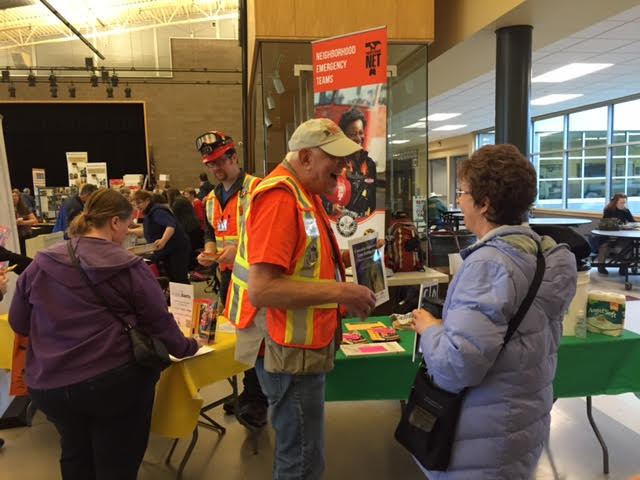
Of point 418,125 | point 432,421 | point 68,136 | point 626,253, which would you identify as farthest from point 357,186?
point 68,136

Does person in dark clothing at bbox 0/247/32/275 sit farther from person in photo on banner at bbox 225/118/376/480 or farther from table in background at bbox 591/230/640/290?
table in background at bbox 591/230/640/290

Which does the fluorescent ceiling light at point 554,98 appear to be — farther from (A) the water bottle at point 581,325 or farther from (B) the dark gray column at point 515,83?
(A) the water bottle at point 581,325

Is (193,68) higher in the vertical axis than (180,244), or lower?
higher

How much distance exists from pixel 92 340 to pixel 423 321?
1146mm

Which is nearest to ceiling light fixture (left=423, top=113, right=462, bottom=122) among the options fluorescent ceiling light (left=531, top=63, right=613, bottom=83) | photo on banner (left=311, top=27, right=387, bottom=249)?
fluorescent ceiling light (left=531, top=63, right=613, bottom=83)

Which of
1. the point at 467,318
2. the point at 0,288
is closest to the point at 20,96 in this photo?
the point at 0,288

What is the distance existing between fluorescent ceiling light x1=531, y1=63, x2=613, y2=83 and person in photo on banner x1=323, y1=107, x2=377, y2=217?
201 inches

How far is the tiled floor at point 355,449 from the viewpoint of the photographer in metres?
2.54

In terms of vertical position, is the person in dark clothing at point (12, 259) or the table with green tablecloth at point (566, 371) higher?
the person in dark clothing at point (12, 259)

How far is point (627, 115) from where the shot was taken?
1048 centimetres

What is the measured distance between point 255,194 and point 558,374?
1757 millimetres

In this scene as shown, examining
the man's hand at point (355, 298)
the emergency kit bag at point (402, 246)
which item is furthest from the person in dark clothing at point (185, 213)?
the man's hand at point (355, 298)

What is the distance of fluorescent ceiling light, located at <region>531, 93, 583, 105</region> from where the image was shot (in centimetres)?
967

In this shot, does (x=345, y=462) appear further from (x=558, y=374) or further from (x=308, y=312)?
(x=308, y=312)
